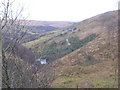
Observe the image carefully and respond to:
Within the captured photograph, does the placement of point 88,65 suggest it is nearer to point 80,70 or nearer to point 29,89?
point 80,70

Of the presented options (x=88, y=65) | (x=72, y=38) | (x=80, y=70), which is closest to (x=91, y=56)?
(x=88, y=65)

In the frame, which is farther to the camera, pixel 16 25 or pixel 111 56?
pixel 111 56

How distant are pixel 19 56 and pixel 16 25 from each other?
3.40ft

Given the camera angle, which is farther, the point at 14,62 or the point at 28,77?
the point at 28,77

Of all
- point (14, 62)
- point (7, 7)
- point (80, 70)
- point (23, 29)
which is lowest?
point (80, 70)

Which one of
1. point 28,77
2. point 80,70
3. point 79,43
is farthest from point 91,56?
point 28,77

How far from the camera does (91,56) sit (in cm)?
3241

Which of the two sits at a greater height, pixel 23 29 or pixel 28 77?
pixel 23 29

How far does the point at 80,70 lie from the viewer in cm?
2683

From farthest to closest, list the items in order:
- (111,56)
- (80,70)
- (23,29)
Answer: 1. (111,56)
2. (80,70)
3. (23,29)

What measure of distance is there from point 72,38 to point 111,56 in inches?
956

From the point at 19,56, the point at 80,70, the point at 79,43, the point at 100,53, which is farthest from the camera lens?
the point at 79,43

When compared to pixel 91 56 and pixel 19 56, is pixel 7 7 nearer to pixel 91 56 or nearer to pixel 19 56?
pixel 19 56

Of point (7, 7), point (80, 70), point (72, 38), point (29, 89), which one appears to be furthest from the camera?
point (72, 38)
